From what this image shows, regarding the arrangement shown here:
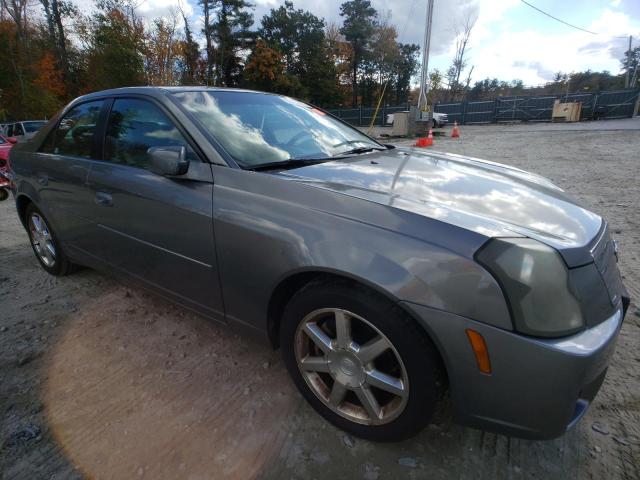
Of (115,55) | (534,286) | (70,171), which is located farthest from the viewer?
(115,55)

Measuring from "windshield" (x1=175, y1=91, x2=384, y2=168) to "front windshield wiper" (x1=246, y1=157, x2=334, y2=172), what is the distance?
0.06ft

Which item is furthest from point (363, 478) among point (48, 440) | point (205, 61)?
point (205, 61)

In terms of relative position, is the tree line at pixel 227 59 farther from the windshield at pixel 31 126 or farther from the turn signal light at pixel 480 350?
the turn signal light at pixel 480 350

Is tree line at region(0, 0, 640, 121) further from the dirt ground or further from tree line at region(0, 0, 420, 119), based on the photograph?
the dirt ground

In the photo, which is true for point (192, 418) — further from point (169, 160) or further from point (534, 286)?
point (534, 286)

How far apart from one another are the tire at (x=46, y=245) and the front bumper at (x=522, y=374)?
10.4ft

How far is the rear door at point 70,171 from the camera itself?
101 inches

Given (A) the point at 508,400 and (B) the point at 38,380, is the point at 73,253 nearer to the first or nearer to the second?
(B) the point at 38,380

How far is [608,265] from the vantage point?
1514 millimetres

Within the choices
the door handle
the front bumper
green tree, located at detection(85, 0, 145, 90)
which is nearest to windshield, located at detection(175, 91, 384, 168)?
the door handle

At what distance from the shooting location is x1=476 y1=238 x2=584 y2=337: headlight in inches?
47.6

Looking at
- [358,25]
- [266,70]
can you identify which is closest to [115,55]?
[266,70]

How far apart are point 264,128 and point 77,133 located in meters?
1.58

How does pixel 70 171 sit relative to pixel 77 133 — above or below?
below
